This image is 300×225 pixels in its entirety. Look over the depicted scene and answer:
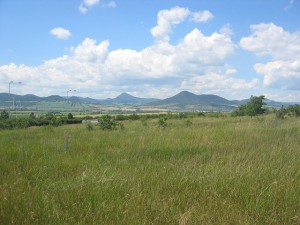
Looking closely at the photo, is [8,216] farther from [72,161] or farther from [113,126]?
[113,126]

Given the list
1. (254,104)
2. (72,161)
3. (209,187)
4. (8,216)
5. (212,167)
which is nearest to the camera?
(8,216)

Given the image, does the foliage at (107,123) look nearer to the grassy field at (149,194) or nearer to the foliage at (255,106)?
the grassy field at (149,194)

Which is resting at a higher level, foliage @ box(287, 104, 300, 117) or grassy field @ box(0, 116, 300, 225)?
foliage @ box(287, 104, 300, 117)

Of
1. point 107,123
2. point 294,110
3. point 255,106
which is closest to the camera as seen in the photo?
point 107,123

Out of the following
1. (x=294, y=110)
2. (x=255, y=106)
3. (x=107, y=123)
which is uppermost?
(x=255, y=106)

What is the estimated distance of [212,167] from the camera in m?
4.92

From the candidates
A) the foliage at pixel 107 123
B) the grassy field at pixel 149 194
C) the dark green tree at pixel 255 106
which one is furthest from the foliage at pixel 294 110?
the grassy field at pixel 149 194

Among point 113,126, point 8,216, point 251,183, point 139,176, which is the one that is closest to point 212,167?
point 251,183

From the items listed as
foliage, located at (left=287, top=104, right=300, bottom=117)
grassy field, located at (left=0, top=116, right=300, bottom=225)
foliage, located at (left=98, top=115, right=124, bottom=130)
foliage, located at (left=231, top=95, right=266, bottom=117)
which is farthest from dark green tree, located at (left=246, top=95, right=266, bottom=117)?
grassy field, located at (left=0, top=116, right=300, bottom=225)

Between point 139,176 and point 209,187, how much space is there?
3.52 ft

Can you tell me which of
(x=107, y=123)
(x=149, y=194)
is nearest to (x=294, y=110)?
(x=107, y=123)

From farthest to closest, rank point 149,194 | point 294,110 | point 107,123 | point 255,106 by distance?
1. point 255,106
2. point 294,110
3. point 107,123
4. point 149,194

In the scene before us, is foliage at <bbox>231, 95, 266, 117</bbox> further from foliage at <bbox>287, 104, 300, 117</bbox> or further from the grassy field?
the grassy field

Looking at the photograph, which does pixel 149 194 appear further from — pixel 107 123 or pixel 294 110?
pixel 294 110
